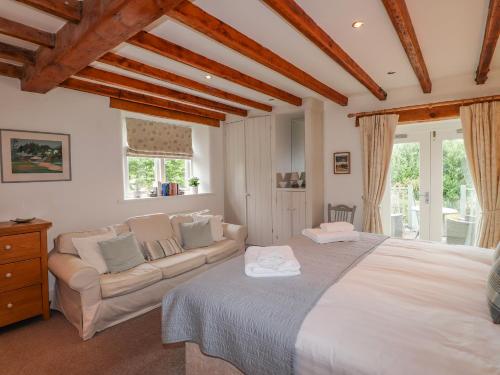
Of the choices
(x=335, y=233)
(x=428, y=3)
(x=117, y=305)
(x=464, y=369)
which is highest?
(x=428, y=3)

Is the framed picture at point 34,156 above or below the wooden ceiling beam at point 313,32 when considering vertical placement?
below

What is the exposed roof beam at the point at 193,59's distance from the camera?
88.2 inches

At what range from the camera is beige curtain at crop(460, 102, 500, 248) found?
3.20 m

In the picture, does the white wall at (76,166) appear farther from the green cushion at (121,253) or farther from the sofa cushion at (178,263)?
the sofa cushion at (178,263)

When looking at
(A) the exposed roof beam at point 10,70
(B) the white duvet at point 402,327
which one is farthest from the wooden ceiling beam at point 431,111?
(A) the exposed roof beam at point 10,70

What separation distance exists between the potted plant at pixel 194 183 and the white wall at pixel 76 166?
848 millimetres

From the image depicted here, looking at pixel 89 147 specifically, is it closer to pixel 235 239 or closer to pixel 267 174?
pixel 235 239

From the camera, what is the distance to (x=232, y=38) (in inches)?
86.4

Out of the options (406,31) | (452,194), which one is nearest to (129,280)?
(406,31)

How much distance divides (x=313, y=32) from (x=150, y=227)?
2.75 meters

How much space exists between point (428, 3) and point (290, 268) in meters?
2.01

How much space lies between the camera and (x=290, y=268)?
1818 mm

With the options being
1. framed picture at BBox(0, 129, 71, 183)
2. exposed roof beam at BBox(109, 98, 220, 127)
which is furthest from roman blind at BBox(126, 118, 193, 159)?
framed picture at BBox(0, 129, 71, 183)

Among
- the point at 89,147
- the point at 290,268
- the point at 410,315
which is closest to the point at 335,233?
the point at 290,268
